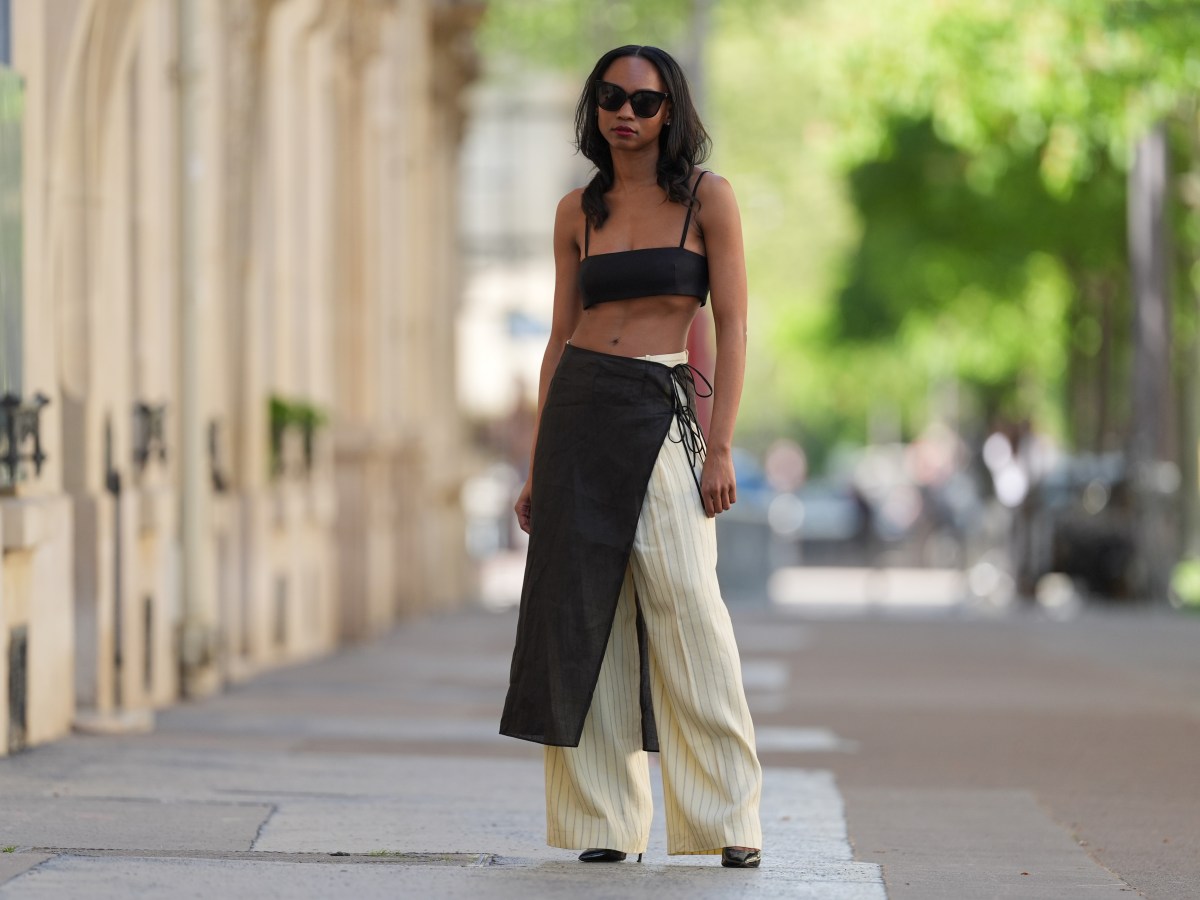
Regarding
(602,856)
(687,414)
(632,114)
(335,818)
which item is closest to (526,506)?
(687,414)

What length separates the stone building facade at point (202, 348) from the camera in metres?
8.76

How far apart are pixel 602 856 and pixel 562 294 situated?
1.41 meters

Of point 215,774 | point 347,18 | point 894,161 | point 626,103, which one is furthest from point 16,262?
point 894,161

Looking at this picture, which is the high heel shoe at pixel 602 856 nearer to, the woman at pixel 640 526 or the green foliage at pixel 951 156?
the woman at pixel 640 526

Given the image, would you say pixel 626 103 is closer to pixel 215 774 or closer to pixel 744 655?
pixel 215 774

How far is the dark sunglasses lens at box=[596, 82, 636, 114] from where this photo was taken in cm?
614

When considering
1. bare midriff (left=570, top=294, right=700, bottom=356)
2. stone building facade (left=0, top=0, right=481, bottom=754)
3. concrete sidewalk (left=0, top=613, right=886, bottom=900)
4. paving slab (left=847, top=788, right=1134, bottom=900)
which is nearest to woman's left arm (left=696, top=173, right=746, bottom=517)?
bare midriff (left=570, top=294, right=700, bottom=356)

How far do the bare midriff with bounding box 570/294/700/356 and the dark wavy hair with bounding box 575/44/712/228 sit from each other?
22 centimetres

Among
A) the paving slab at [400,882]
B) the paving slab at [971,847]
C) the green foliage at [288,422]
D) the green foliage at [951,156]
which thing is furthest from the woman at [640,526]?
the green foliage at [951,156]

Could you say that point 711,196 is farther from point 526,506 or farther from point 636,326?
point 526,506

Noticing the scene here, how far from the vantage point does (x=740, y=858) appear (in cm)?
612

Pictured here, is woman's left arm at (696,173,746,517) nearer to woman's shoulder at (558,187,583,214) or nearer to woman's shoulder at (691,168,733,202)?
woman's shoulder at (691,168,733,202)

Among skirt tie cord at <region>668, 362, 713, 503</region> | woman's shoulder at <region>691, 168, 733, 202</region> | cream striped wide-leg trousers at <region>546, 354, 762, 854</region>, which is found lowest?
cream striped wide-leg trousers at <region>546, 354, 762, 854</region>

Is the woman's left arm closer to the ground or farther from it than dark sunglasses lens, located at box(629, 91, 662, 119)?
closer to the ground
